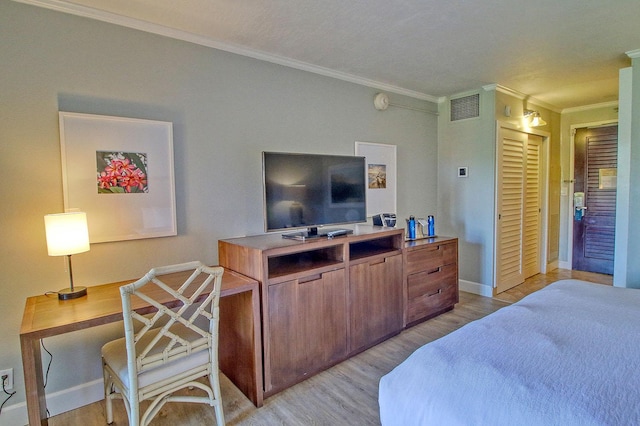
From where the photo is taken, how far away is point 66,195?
201cm

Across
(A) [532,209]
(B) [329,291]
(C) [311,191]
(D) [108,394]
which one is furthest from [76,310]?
(A) [532,209]

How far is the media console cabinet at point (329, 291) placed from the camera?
217cm

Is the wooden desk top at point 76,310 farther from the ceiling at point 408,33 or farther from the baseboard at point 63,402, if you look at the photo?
the ceiling at point 408,33

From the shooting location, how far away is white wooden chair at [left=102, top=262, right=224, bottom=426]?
156 cm

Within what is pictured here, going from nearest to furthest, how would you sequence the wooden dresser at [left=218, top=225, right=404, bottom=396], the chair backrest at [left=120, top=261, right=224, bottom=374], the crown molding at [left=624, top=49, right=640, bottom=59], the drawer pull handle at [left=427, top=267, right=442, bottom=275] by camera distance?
the chair backrest at [left=120, top=261, right=224, bottom=374], the wooden dresser at [left=218, top=225, right=404, bottom=396], the crown molding at [left=624, top=49, right=640, bottom=59], the drawer pull handle at [left=427, top=267, right=442, bottom=275]

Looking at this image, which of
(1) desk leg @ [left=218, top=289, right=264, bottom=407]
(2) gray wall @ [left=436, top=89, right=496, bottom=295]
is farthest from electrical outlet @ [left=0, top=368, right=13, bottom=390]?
(2) gray wall @ [left=436, top=89, right=496, bottom=295]

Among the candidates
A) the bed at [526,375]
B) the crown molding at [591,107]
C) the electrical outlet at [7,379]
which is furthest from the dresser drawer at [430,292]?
the crown molding at [591,107]

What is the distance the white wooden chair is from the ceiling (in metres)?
1.65

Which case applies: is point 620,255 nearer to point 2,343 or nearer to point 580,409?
point 580,409

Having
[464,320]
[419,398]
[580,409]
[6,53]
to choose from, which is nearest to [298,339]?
[419,398]

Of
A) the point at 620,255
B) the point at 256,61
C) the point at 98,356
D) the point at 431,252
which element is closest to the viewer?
the point at 98,356

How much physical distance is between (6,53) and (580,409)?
3.00m

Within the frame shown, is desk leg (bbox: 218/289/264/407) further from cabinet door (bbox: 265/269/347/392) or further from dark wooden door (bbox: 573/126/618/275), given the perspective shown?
dark wooden door (bbox: 573/126/618/275)

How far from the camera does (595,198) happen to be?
486 centimetres
